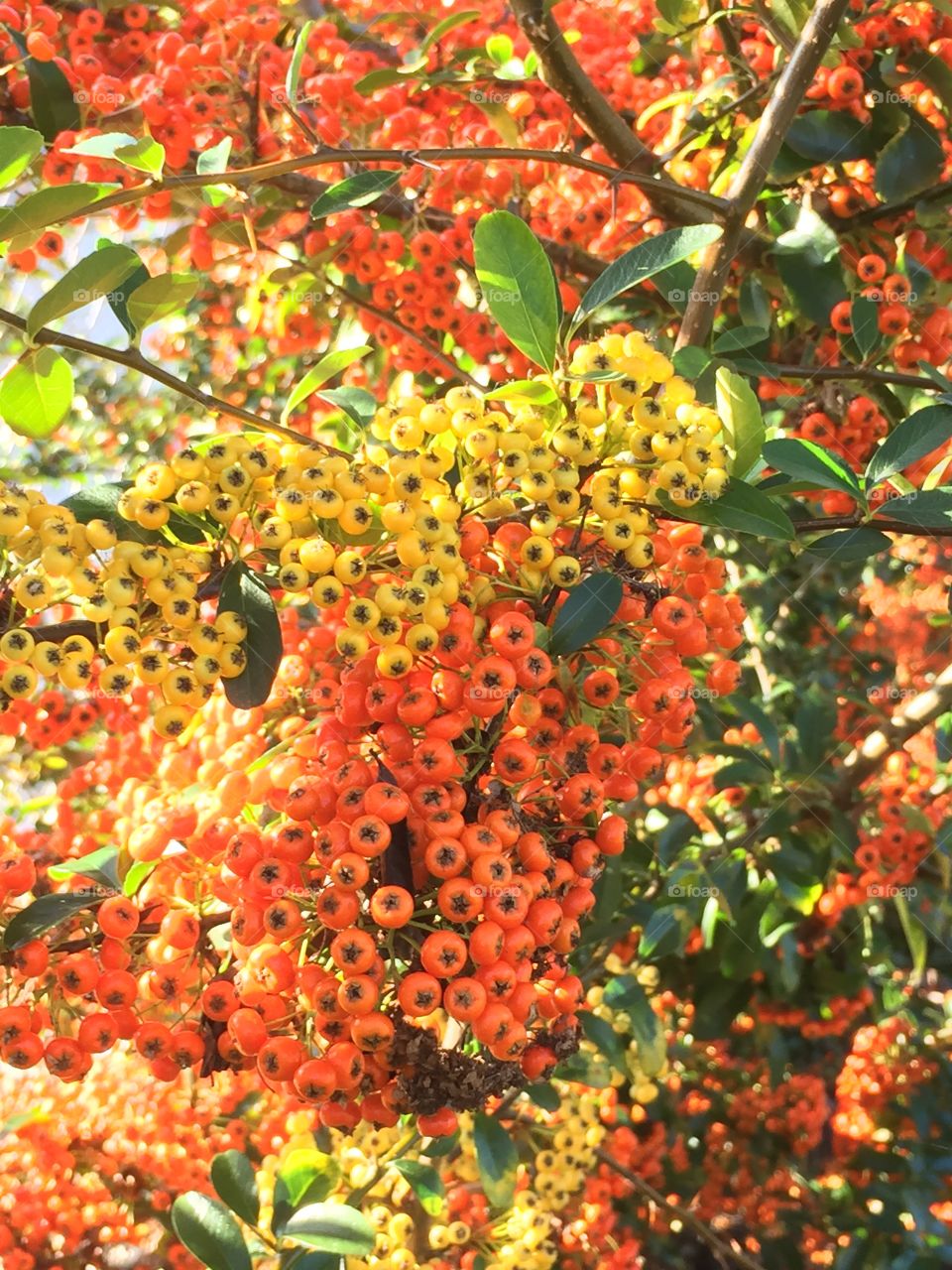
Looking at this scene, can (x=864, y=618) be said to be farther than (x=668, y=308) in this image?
Yes

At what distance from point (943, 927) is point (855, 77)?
293 centimetres

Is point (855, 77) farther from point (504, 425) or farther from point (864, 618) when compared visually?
point (864, 618)

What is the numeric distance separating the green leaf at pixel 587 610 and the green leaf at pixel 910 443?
507mm

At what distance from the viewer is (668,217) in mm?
2434

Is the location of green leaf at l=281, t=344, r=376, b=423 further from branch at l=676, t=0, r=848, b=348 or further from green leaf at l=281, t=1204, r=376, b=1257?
green leaf at l=281, t=1204, r=376, b=1257

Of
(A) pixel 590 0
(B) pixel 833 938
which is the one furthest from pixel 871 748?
(A) pixel 590 0

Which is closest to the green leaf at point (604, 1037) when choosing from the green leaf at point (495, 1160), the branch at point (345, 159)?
the green leaf at point (495, 1160)

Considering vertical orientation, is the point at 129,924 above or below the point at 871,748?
above

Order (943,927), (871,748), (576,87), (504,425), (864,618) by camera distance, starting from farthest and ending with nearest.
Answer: (864,618), (943,927), (871,748), (576,87), (504,425)

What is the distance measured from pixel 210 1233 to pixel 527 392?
4.55 ft

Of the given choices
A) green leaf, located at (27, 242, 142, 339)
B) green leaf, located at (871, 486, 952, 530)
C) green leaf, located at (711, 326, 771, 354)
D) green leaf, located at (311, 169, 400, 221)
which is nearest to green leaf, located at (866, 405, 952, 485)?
green leaf, located at (871, 486, 952, 530)

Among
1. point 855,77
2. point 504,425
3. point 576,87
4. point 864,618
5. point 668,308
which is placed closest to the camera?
point 504,425

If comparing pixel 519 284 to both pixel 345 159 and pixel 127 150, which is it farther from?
pixel 127 150

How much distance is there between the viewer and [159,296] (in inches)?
64.9
